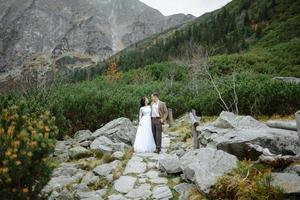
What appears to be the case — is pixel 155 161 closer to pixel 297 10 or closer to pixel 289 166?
pixel 289 166

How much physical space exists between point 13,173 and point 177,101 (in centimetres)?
2012

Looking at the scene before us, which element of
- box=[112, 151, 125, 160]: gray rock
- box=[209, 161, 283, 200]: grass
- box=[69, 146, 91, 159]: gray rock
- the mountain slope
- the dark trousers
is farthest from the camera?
the mountain slope

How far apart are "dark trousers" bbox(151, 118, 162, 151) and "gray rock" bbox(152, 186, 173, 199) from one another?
3.85 m

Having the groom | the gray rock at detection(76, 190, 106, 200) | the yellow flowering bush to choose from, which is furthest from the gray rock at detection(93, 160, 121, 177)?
the yellow flowering bush

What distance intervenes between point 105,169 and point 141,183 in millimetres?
1548

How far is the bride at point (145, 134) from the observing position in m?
12.2

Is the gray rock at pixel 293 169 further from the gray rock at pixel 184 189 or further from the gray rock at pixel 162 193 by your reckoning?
the gray rock at pixel 162 193

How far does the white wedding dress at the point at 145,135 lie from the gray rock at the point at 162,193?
4035 millimetres

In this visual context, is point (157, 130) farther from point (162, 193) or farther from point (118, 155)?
point (162, 193)

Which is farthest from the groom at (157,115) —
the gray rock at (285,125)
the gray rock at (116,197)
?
the gray rock at (116,197)

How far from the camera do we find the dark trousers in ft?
39.5

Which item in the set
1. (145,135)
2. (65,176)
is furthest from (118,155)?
(65,176)

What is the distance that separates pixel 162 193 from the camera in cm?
779

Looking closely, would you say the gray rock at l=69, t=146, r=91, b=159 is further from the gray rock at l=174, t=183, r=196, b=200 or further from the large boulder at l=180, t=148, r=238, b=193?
the gray rock at l=174, t=183, r=196, b=200
